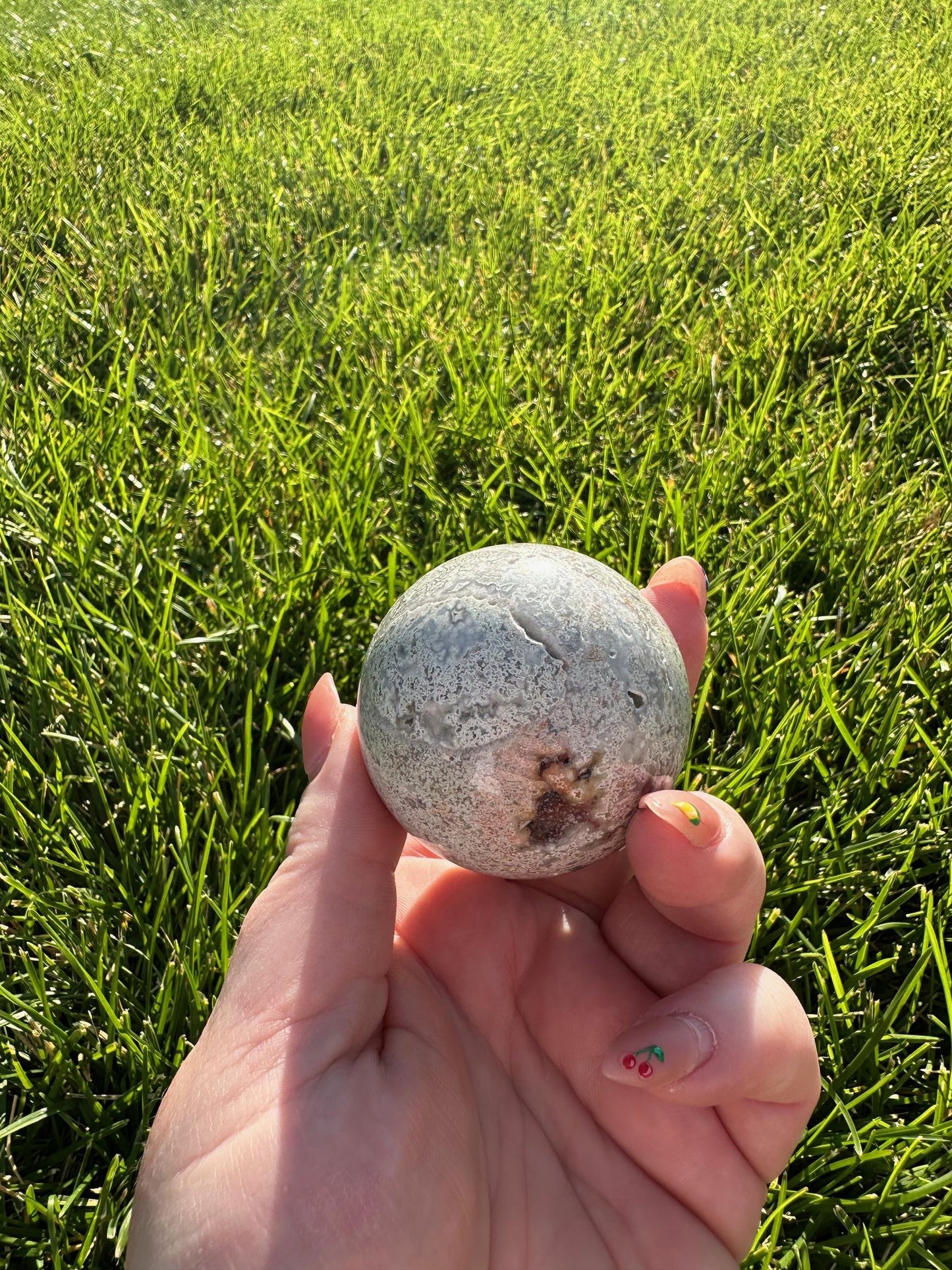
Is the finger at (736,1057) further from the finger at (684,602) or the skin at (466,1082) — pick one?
the finger at (684,602)

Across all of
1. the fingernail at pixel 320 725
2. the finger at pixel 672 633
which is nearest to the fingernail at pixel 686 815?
the finger at pixel 672 633

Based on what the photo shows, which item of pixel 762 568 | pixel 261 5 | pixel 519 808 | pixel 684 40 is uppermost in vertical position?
pixel 261 5

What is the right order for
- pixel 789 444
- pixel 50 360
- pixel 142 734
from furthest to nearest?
1. pixel 50 360
2. pixel 789 444
3. pixel 142 734

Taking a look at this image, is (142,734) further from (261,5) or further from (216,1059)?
(261,5)

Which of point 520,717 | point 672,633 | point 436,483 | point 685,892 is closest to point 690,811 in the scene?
point 685,892

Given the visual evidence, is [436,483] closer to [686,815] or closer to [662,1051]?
[686,815]

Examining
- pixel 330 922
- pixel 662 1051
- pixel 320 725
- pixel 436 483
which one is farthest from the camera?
pixel 436 483

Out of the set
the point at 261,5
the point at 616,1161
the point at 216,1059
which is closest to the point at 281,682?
the point at 216,1059
